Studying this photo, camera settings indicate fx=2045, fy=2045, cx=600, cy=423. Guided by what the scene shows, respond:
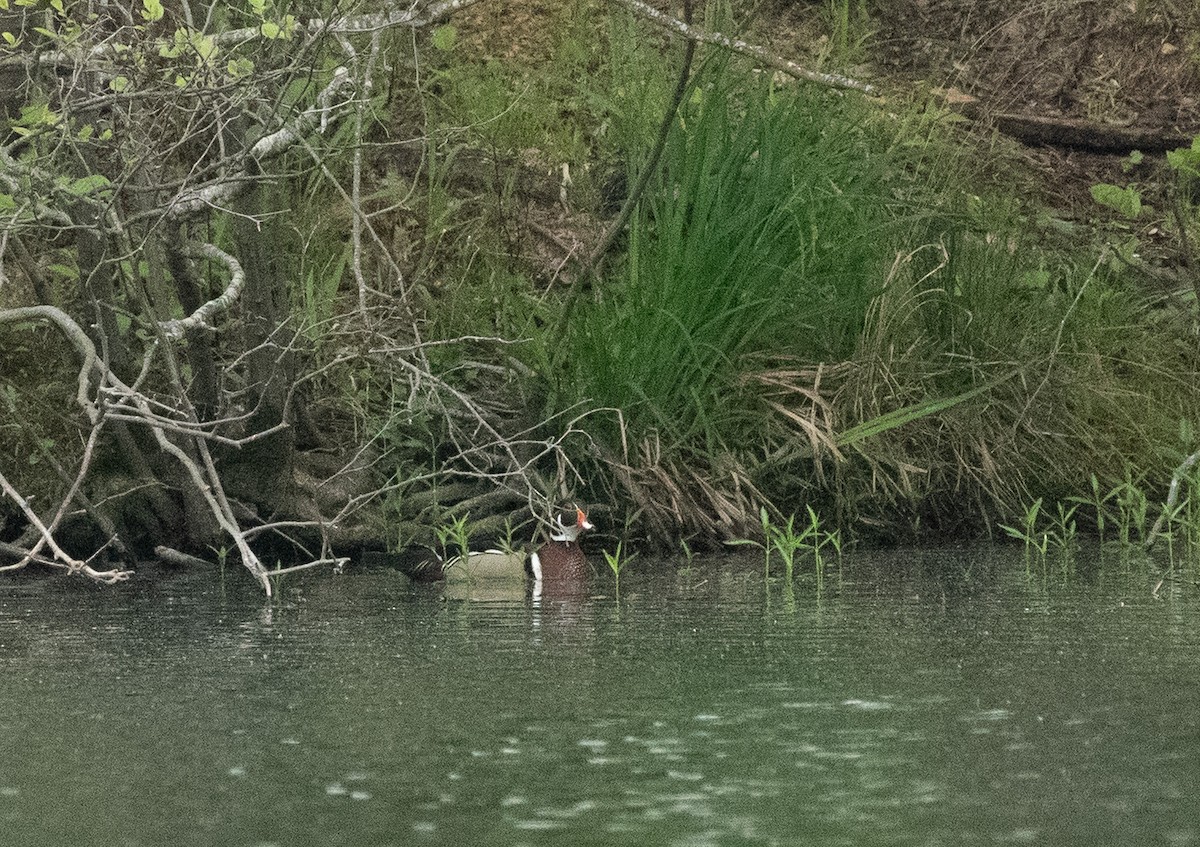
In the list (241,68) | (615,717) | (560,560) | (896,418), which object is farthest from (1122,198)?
(615,717)

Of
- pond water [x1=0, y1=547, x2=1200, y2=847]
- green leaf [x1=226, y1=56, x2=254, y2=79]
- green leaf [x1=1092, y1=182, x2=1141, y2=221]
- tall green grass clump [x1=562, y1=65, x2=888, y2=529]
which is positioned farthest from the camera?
tall green grass clump [x1=562, y1=65, x2=888, y2=529]

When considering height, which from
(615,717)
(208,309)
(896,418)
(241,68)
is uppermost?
(241,68)

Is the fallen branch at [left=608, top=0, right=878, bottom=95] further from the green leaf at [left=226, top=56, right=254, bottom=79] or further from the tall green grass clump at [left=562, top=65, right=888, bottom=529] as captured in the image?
the green leaf at [left=226, top=56, right=254, bottom=79]

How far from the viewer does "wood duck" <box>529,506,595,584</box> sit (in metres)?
8.21

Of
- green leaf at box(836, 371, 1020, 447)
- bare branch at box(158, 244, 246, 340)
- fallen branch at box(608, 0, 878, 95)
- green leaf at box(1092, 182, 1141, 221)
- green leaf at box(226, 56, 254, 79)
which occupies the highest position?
fallen branch at box(608, 0, 878, 95)

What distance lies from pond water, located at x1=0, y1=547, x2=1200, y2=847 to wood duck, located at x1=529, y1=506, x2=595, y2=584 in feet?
1.29

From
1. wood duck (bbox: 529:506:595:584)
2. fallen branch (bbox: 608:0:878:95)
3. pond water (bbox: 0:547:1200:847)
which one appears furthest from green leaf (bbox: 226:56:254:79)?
wood duck (bbox: 529:506:595:584)

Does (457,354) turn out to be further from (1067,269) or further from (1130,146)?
(1130,146)

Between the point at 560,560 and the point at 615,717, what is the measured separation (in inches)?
129

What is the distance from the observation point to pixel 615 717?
196 inches

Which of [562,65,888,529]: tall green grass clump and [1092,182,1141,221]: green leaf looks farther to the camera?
[562,65,888,529]: tall green grass clump

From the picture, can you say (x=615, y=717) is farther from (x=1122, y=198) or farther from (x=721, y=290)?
(x=1122, y=198)

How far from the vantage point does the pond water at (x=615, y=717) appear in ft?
12.7

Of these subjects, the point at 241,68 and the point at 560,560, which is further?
the point at 560,560
